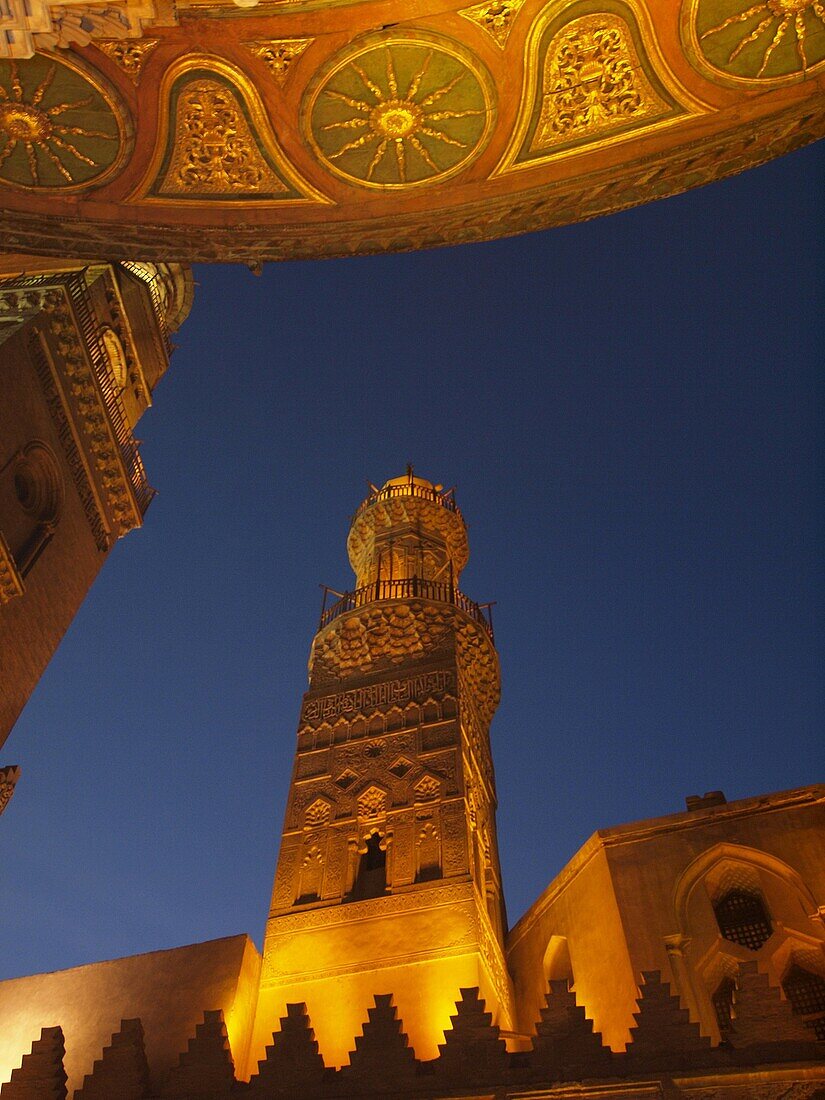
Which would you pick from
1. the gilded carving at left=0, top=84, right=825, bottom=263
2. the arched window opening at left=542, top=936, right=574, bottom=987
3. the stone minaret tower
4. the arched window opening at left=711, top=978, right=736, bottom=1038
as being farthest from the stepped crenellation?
the gilded carving at left=0, top=84, right=825, bottom=263

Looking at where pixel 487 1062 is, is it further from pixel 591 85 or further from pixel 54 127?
pixel 54 127

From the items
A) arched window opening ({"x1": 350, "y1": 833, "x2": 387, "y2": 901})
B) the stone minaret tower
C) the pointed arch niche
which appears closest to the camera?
the pointed arch niche

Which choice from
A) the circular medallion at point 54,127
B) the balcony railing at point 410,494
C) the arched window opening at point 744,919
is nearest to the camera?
the circular medallion at point 54,127

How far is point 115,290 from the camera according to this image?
14.9 meters

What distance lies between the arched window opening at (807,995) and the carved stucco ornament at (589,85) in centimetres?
881

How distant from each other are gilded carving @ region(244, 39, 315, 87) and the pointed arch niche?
383 inches

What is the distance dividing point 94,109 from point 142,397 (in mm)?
9893

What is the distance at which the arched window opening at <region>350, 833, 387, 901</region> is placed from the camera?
11477 millimetres

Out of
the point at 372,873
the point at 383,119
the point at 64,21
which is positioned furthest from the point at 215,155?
the point at 372,873

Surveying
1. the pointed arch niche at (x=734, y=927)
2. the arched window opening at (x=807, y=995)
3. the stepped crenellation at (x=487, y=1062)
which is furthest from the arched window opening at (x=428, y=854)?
the arched window opening at (x=807, y=995)

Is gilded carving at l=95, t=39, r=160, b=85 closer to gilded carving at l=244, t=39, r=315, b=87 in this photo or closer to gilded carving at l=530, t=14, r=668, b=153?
gilded carving at l=244, t=39, r=315, b=87

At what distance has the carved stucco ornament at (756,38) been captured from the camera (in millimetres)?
5938

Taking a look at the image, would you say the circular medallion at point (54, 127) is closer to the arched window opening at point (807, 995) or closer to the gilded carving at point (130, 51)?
the gilded carving at point (130, 51)

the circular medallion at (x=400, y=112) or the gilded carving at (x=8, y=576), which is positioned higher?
the gilded carving at (x=8, y=576)
